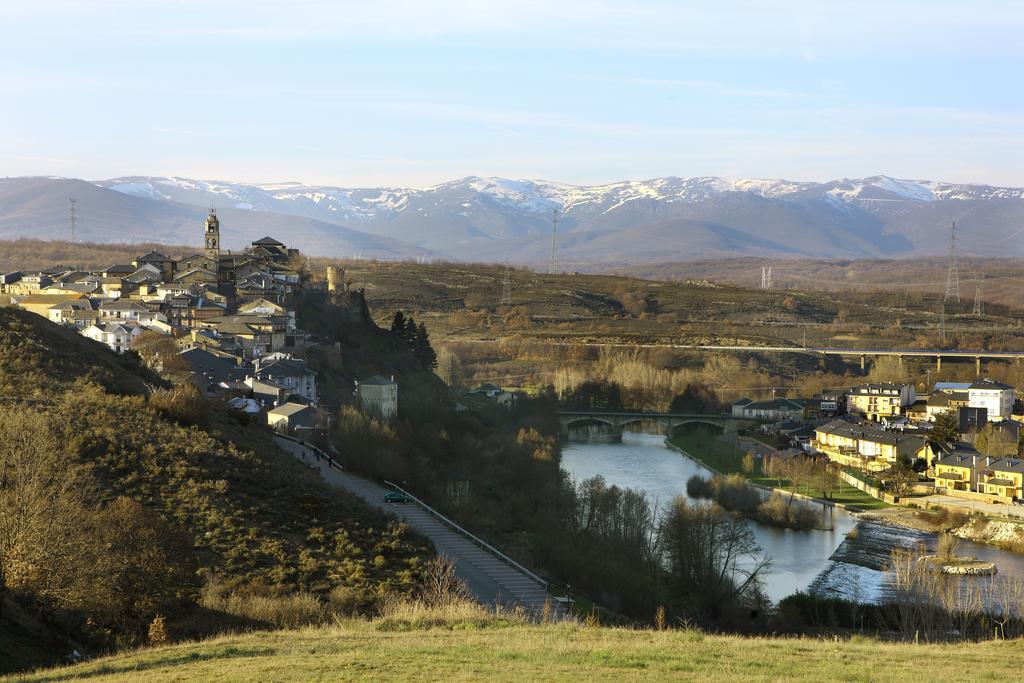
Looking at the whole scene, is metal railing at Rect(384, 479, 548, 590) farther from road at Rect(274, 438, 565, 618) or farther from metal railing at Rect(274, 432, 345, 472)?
metal railing at Rect(274, 432, 345, 472)

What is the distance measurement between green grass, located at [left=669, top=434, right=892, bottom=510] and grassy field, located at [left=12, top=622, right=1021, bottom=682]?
19.0m

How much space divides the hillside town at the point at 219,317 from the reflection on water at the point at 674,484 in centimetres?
597

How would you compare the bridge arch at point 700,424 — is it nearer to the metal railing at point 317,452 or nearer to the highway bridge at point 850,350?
the highway bridge at point 850,350

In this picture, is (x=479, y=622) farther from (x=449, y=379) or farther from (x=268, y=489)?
(x=449, y=379)

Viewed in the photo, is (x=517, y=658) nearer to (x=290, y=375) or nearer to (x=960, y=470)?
(x=290, y=375)

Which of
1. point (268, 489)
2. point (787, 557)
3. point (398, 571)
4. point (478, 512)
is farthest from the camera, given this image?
point (787, 557)

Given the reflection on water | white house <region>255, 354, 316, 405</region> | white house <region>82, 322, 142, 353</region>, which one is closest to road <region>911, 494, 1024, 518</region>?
the reflection on water

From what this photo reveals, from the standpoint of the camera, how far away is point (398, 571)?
12.2 metres

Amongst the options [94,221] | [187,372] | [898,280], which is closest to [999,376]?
[187,372]

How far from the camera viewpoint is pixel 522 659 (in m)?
8.09

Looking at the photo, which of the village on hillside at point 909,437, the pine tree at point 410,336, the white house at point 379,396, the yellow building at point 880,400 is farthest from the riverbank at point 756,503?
the yellow building at point 880,400

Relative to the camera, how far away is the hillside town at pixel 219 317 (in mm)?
25094

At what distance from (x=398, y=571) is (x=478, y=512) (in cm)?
728

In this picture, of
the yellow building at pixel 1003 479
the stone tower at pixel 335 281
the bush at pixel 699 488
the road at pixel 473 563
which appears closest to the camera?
the road at pixel 473 563
